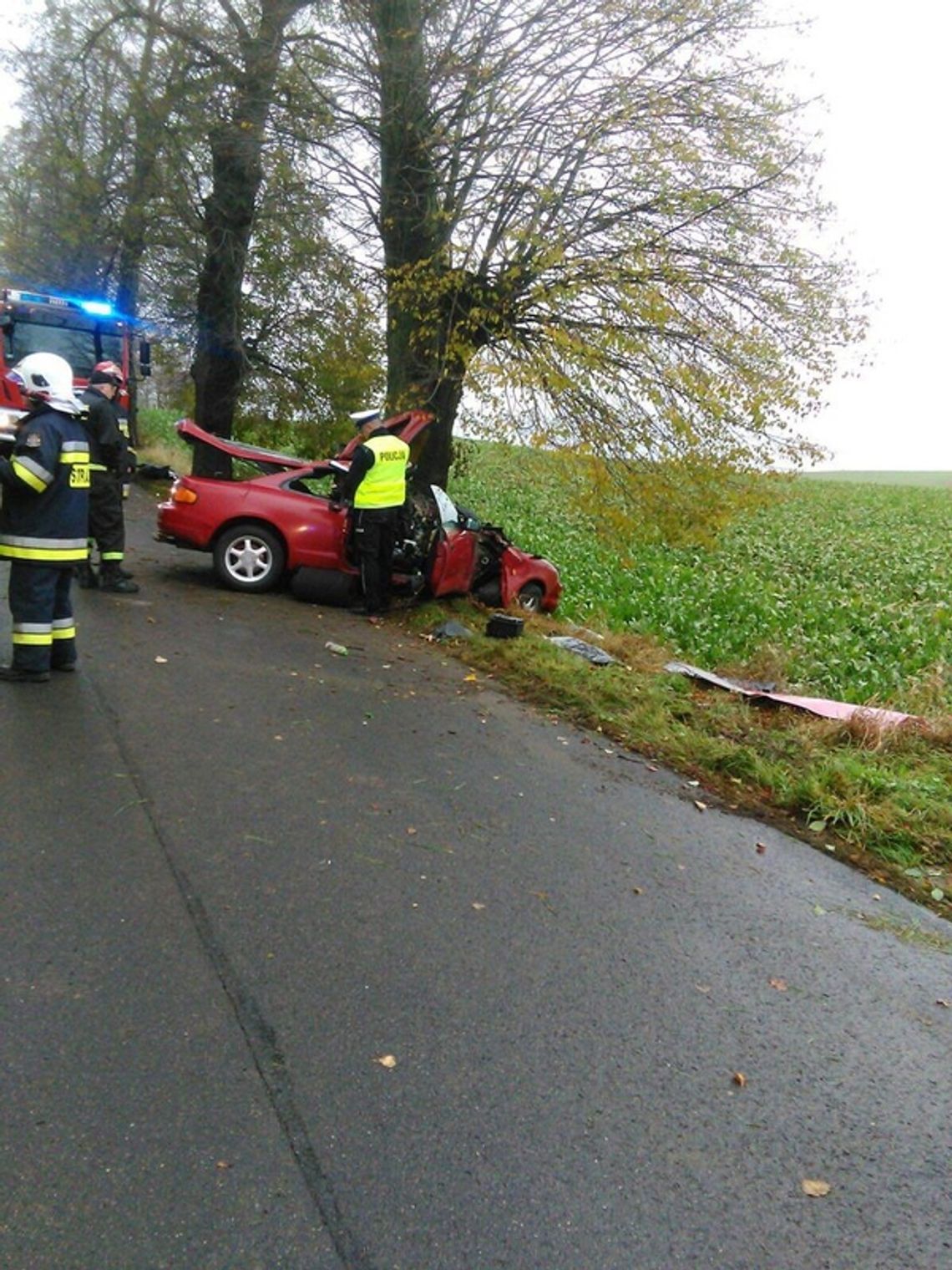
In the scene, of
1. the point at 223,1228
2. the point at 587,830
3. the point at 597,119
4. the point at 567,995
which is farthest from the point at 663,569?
the point at 223,1228

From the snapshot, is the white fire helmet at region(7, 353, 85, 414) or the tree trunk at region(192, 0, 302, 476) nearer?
the white fire helmet at region(7, 353, 85, 414)

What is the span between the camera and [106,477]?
8711 millimetres

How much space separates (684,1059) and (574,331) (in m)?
8.19

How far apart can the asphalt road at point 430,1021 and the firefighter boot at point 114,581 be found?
332 cm

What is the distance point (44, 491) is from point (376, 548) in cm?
366

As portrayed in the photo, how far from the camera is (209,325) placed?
1747 centimetres

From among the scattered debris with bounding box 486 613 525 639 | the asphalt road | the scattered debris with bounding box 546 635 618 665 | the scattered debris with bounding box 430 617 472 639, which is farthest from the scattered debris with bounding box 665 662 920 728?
the asphalt road

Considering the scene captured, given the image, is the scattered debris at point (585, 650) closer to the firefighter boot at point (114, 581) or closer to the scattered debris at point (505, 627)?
the scattered debris at point (505, 627)

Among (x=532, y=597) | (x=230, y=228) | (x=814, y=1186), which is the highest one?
(x=230, y=228)

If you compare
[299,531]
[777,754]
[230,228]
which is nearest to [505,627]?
[299,531]

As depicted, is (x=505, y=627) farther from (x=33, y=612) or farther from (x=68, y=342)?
(x=68, y=342)

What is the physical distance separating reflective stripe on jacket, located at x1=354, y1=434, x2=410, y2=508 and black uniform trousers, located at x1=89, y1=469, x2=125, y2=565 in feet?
7.34

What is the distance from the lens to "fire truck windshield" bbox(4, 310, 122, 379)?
16125 millimetres

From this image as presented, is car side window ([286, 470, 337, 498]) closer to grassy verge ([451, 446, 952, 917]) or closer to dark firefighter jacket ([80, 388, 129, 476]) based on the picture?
dark firefighter jacket ([80, 388, 129, 476])
